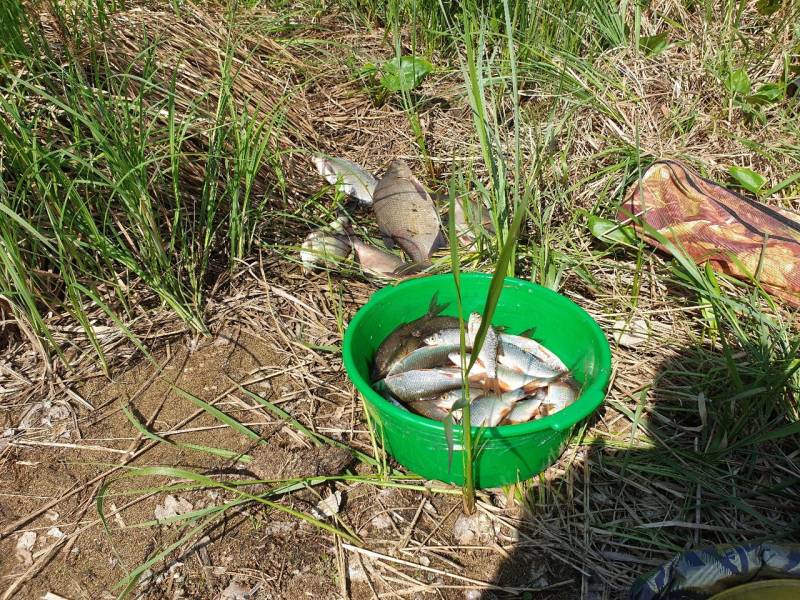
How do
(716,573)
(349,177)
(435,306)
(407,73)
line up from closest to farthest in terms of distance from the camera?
1. (716,573)
2. (435,306)
3. (349,177)
4. (407,73)

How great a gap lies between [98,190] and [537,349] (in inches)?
56.9

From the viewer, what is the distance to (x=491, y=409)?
1.78 meters

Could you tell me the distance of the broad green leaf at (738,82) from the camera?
9.66ft

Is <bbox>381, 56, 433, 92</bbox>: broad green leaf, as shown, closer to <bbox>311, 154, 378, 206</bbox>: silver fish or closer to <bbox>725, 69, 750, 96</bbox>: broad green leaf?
<bbox>311, 154, 378, 206</bbox>: silver fish

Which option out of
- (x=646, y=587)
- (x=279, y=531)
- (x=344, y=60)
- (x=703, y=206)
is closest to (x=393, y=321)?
(x=279, y=531)

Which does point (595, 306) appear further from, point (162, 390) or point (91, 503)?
point (91, 503)

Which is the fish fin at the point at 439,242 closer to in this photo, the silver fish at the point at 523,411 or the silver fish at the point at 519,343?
the silver fish at the point at 519,343

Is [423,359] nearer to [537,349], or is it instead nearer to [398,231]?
[537,349]

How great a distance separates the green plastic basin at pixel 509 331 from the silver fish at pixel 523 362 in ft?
0.27

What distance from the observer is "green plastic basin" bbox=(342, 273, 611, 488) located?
158 cm

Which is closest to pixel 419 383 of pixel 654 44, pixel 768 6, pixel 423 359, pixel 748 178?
pixel 423 359

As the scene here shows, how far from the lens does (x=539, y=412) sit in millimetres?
1781

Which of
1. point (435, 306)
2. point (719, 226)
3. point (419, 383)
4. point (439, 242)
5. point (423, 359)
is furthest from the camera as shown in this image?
point (439, 242)

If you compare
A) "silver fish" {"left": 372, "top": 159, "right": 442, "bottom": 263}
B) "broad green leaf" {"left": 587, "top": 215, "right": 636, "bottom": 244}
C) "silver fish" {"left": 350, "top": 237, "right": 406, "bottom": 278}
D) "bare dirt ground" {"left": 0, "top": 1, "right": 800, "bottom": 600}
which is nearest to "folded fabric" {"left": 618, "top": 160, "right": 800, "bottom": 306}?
"broad green leaf" {"left": 587, "top": 215, "right": 636, "bottom": 244}
